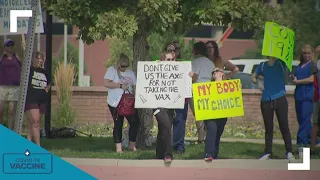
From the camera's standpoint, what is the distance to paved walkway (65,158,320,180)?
39.7ft

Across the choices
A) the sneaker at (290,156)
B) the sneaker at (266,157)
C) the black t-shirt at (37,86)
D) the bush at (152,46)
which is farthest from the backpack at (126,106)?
the bush at (152,46)

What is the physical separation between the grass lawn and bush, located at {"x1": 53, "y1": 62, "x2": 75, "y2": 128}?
3.20 meters

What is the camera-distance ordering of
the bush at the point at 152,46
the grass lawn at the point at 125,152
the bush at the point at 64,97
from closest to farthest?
the grass lawn at the point at 125,152 < the bush at the point at 64,97 < the bush at the point at 152,46

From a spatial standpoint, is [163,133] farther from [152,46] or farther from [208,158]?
[152,46]

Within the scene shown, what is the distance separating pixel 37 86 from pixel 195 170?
350cm

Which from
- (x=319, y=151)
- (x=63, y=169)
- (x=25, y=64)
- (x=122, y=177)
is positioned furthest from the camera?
(x=319, y=151)

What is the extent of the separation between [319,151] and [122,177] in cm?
388

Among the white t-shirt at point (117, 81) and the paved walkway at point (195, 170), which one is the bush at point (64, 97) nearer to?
the white t-shirt at point (117, 81)

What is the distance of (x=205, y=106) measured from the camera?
12844mm

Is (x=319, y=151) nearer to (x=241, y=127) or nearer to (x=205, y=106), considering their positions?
(x=205, y=106)

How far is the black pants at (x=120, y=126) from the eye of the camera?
14117 mm

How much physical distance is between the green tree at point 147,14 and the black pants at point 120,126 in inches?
49.4

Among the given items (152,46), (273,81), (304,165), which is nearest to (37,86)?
(273,81)

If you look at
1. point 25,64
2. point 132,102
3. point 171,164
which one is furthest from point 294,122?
point 25,64
